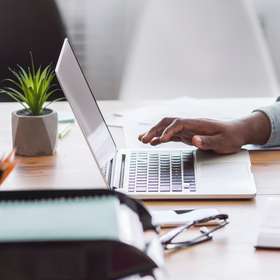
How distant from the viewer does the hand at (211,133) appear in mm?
1567

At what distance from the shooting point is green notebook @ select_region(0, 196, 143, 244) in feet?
2.58

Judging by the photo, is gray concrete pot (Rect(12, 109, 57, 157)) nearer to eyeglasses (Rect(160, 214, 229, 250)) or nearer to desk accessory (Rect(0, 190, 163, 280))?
eyeglasses (Rect(160, 214, 229, 250))

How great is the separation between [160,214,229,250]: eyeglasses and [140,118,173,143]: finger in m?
0.43

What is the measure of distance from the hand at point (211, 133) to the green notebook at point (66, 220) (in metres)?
0.71

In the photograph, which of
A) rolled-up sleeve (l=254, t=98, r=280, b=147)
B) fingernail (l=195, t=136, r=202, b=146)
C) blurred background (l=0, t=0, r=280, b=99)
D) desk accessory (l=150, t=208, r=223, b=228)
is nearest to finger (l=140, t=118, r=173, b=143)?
fingernail (l=195, t=136, r=202, b=146)

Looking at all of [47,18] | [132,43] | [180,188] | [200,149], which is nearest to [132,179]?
[180,188]

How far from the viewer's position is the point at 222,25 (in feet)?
9.70

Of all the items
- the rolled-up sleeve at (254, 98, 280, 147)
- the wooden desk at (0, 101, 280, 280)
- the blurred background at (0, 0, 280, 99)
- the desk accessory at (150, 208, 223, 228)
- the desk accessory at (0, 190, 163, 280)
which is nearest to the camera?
the desk accessory at (0, 190, 163, 280)

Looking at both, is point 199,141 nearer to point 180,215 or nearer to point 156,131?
point 156,131

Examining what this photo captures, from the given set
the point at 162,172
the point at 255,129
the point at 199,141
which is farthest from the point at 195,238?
the point at 255,129

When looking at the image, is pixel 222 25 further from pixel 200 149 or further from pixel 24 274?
pixel 24 274

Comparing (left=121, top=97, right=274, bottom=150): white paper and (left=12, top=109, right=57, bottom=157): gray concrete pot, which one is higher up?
(left=12, top=109, right=57, bottom=157): gray concrete pot

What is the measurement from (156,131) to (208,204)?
0.35 metres

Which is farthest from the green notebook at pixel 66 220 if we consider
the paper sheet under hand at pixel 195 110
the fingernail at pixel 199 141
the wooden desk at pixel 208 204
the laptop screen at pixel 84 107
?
the paper sheet under hand at pixel 195 110
